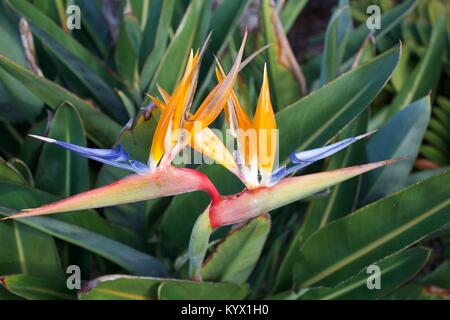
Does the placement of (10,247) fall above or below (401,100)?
below

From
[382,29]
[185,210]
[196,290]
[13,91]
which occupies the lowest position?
[196,290]

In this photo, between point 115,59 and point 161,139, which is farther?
point 115,59

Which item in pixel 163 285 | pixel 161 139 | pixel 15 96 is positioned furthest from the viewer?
pixel 15 96

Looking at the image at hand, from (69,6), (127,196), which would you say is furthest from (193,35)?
(127,196)

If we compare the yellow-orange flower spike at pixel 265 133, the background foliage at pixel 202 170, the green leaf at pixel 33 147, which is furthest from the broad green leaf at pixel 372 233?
the green leaf at pixel 33 147

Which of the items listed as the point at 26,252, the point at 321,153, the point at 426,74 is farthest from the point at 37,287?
the point at 426,74

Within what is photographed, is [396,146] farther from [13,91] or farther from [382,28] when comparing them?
[13,91]

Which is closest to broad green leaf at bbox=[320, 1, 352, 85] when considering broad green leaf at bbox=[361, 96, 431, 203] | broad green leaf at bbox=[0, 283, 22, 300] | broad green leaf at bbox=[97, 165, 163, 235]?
broad green leaf at bbox=[361, 96, 431, 203]

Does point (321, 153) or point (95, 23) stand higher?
point (95, 23)
